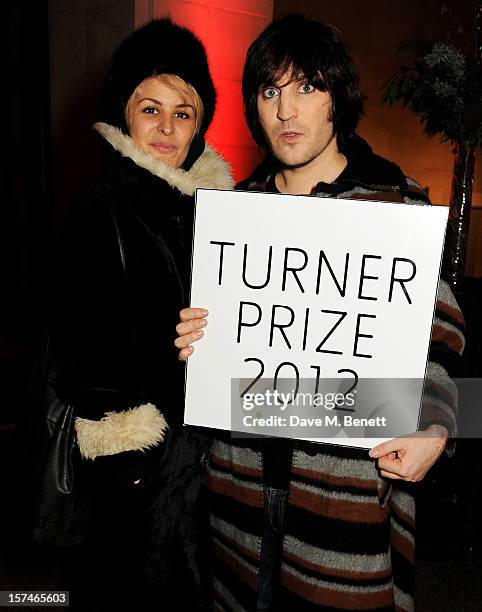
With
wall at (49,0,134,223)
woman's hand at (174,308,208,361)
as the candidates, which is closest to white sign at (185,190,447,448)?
woman's hand at (174,308,208,361)

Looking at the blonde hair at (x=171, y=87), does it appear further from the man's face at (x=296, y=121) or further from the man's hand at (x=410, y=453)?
the man's hand at (x=410, y=453)

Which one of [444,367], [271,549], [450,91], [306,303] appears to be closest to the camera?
[306,303]

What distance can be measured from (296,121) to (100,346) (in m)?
0.64

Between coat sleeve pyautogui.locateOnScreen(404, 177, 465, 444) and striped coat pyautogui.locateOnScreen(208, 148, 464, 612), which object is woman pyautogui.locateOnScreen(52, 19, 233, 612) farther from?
coat sleeve pyautogui.locateOnScreen(404, 177, 465, 444)

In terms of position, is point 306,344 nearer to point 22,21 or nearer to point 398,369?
point 398,369

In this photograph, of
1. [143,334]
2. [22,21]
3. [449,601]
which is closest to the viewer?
[143,334]

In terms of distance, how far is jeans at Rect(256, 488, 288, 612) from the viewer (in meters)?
1.15

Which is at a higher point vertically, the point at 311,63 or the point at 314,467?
the point at 311,63

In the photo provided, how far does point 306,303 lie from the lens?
0.95m

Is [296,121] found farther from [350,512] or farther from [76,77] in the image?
[76,77]

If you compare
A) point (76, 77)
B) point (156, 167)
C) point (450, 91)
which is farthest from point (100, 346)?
point (76, 77)

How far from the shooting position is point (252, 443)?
1154 mm

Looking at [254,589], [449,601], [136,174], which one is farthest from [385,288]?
[449,601]

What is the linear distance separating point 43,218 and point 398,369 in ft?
11.0
